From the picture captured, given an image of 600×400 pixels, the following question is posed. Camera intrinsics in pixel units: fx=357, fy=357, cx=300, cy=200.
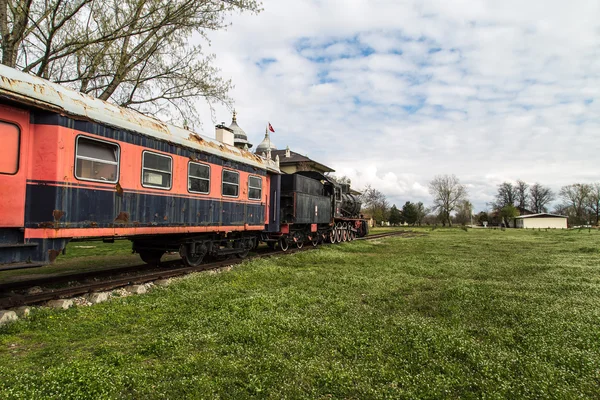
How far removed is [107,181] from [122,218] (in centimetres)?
84

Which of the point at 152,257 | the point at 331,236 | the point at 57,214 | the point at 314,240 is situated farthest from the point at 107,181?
the point at 331,236

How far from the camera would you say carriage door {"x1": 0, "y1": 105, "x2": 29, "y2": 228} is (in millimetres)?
5520

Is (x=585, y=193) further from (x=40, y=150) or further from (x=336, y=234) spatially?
(x=40, y=150)

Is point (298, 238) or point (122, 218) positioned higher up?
point (122, 218)

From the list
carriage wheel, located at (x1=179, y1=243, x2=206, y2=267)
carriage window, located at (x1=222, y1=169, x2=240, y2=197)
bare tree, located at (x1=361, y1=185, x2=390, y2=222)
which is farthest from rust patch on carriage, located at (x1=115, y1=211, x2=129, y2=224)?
bare tree, located at (x1=361, y1=185, x2=390, y2=222)

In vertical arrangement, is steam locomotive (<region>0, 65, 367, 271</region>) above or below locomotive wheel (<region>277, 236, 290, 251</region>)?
above

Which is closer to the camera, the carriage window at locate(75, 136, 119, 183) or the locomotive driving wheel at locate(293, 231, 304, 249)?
the carriage window at locate(75, 136, 119, 183)

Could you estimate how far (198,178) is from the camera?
9773 millimetres

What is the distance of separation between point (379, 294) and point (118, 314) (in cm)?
477

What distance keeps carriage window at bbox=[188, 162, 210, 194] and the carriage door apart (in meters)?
3.94

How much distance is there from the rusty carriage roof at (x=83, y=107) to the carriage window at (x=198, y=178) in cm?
48

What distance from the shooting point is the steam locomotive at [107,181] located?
5.74 m

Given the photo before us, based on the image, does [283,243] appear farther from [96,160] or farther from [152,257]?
[96,160]

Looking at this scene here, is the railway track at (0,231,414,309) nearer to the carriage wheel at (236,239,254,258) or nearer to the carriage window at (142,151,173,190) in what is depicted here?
the carriage wheel at (236,239,254,258)
